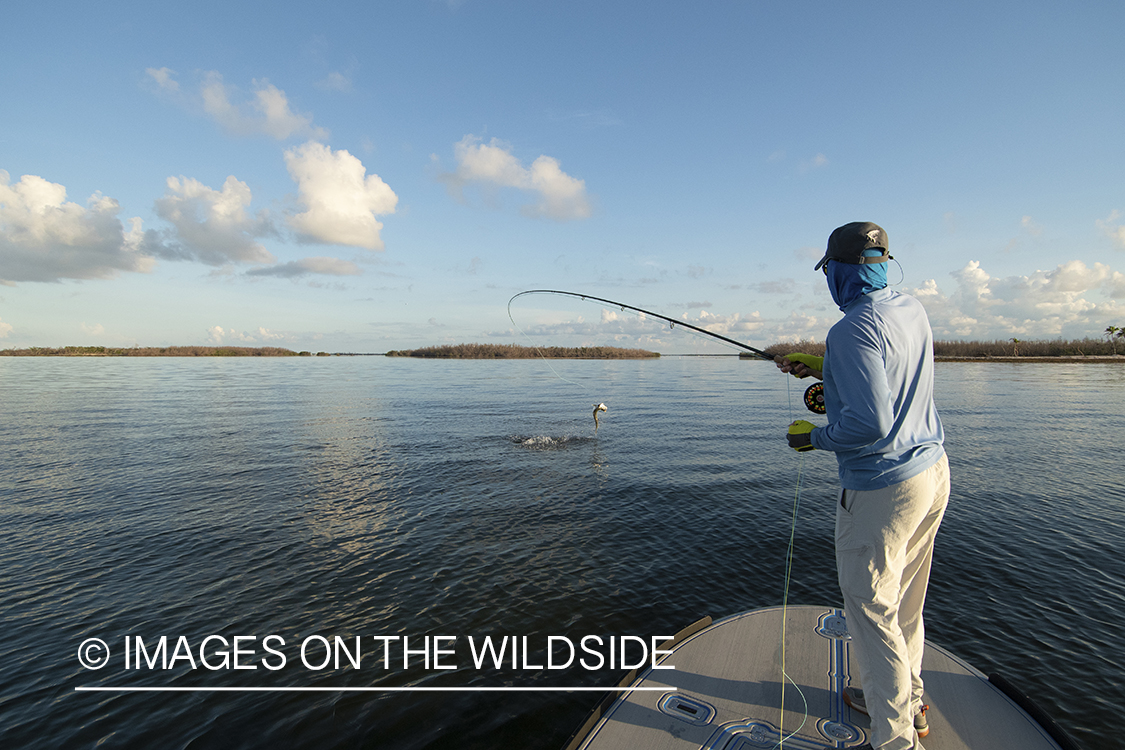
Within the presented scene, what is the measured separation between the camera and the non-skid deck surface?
3.90 m

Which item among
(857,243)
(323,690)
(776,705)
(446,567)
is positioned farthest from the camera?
(446,567)

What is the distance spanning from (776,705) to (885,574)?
6.00 ft

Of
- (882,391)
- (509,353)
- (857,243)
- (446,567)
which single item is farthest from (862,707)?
(509,353)

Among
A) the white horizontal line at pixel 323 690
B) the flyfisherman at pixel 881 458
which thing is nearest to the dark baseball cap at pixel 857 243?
the flyfisherman at pixel 881 458

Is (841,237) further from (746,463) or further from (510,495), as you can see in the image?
(746,463)

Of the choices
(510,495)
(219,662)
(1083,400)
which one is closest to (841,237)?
(219,662)

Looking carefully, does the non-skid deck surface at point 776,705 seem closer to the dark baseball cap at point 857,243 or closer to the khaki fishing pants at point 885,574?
the khaki fishing pants at point 885,574

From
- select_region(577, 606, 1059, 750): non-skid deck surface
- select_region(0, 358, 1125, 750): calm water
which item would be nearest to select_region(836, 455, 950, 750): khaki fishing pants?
select_region(577, 606, 1059, 750): non-skid deck surface

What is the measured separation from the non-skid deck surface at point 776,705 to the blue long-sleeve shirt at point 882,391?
2.20 m

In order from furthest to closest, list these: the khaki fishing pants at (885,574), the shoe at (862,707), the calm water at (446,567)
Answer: the calm water at (446,567) → the shoe at (862,707) → the khaki fishing pants at (885,574)

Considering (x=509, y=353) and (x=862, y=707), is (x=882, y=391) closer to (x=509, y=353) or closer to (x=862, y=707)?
(x=862, y=707)

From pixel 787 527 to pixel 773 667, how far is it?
21.3ft

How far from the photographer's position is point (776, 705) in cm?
434

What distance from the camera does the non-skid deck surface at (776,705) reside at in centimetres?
390
